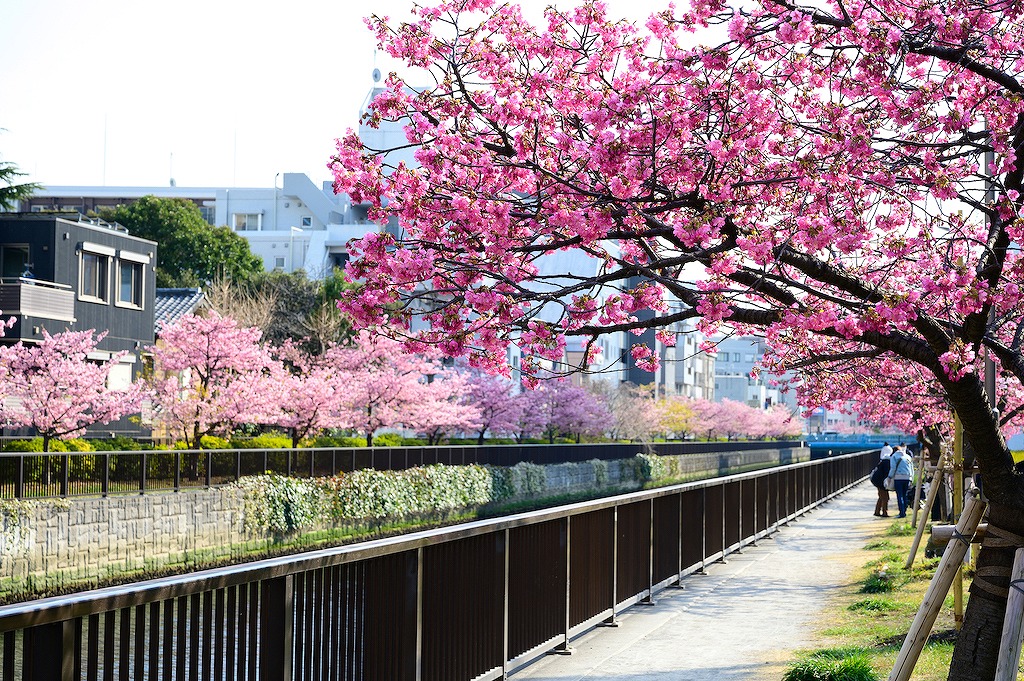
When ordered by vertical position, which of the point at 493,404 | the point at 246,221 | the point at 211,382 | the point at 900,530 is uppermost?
the point at 246,221

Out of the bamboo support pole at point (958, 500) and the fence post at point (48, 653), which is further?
the bamboo support pole at point (958, 500)

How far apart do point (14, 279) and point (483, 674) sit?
35680mm

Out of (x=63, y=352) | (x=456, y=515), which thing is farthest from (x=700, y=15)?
(x=63, y=352)

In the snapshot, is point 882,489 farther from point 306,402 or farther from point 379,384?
point 379,384

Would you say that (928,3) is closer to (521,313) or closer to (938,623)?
(521,313)

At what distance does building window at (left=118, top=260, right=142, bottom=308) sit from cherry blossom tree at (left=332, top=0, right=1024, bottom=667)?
39.1m

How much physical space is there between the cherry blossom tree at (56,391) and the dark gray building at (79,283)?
2879 mm

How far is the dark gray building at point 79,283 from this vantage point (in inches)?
1563

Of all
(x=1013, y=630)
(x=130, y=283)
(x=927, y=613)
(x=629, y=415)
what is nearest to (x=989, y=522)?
(x=927, y=613)

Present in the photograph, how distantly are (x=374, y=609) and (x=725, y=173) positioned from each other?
3615 millimetres

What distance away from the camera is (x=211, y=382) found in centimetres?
4169

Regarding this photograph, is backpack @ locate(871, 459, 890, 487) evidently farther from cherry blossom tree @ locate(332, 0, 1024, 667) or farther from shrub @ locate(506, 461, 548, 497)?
cherry blossom tree @ locate(332, 0, 1024, 667)

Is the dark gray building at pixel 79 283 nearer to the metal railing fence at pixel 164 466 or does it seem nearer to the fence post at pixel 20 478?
the metal railing fence at pixel 164 466

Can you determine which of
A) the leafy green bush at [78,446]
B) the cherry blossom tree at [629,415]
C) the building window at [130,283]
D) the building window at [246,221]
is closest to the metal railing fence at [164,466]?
the leafy green bush at [78,446]
